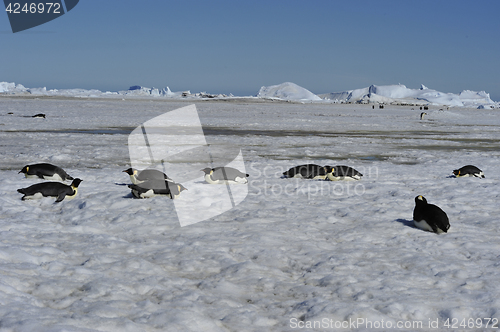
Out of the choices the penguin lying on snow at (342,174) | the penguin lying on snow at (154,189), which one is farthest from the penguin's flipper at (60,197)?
the penguin lying on snow at (342,174)

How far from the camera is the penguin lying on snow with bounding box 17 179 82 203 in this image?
24.3 feet

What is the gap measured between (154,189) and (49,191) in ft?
5.81

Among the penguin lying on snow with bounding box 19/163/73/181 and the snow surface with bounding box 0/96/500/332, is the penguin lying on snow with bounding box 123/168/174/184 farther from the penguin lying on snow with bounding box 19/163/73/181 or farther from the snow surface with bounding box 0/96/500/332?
the penguin lying on snow with bounding box 19/163/73/181

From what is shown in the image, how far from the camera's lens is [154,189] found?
7.76 m

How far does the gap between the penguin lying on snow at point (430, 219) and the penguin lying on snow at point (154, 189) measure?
4.02 m

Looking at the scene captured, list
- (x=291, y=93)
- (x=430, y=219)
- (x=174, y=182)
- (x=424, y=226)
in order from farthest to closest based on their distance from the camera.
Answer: (x=291, y=93)
(x=174, y=182)
(x=424, y=226)
(x=430, y=219)

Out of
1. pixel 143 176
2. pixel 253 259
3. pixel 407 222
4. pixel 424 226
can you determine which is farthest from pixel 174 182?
pixel 424 226

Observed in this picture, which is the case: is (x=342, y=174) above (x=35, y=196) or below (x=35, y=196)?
below

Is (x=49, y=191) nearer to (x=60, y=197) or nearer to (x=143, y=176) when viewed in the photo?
(x=60, y=197)

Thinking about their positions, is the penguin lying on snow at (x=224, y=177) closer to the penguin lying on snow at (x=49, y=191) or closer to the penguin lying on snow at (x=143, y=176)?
the penguin lying on snow at (x=143, y=176)

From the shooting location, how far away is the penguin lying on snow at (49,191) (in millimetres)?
7418

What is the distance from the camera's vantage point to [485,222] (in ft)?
21.3

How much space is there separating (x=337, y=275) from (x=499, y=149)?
16.1 meters

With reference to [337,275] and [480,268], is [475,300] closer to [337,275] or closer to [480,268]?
[480,268]
